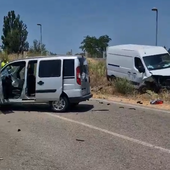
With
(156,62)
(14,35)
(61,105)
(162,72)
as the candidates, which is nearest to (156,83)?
(162,72)

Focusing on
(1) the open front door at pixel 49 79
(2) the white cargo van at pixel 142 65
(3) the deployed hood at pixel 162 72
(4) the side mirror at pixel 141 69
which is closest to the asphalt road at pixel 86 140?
(1) the open front door at pixel 49 79

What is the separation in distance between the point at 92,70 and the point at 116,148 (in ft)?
53.0

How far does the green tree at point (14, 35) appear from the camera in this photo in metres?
57.4

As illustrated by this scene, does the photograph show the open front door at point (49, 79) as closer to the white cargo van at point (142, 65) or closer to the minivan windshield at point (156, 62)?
the white cargo van at point (142, 65)

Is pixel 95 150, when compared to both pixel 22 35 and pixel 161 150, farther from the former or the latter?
pixel 22 35

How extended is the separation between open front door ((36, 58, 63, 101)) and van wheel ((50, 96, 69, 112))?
0.55 feet

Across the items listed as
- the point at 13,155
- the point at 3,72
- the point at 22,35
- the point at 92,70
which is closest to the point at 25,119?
the point at 3,72

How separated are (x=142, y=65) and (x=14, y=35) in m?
42.2

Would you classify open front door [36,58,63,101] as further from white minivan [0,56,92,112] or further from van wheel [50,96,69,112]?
van wheel [50,96,69,112]

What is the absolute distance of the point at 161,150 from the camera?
7.17 meters

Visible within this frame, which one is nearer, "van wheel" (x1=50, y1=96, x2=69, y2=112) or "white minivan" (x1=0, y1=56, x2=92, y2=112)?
"white minivan" (x1=0, y1=56, x2=92, y2=112)

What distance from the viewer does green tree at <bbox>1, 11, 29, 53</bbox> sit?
5741 centimetres

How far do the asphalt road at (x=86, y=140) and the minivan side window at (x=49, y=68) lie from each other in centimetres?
126

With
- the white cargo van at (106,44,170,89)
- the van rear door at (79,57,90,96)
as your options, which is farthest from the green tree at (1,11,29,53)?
the van rear door at (79,57,90,96)
